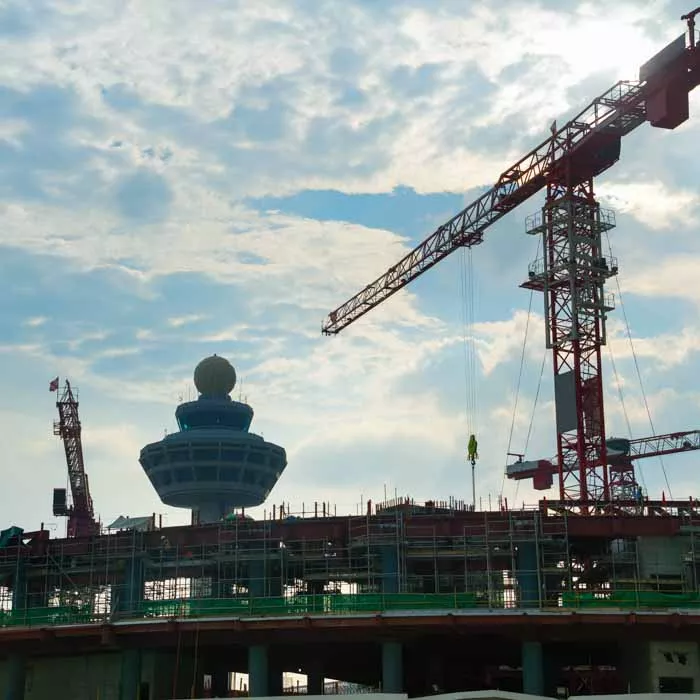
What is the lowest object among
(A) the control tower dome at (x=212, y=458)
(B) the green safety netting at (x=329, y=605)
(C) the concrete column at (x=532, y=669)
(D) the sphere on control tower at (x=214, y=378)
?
(C) the concrete column at (x=532, y=669)

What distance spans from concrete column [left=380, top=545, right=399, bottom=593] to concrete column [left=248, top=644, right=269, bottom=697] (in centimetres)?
1222

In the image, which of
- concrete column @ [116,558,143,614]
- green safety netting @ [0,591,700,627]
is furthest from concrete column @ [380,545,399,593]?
concrete column @ [116,558,143,614]

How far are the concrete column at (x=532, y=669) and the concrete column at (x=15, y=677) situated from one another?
120ft

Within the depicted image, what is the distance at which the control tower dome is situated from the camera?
172250 millimetres

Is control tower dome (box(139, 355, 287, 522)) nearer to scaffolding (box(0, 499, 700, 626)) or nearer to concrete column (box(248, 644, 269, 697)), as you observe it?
scaffolding (box(0, 499, 700, 626))

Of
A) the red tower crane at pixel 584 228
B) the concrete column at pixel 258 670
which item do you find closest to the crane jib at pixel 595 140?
the red tower crane at pixel 584 228

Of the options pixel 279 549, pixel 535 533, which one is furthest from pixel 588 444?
pixel 279 549

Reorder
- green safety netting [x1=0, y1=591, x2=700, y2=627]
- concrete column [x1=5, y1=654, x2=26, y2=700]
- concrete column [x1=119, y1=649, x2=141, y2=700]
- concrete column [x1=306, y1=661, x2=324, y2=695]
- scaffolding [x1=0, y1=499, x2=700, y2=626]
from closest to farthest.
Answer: green safety netting [x1=0, y1=591, x2=700, y2=627], concrete column [x1=119, y1=649, x2=141, y2=700], concrete column [x1=5, y1=654, x2=26, y2=700], scaffolding [x1=0, y1=499, x2=700, y2=626], concrete column [x1=306, y1=661, x2=324, y2=695]

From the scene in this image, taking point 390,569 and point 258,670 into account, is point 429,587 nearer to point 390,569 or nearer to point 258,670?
point 390,569

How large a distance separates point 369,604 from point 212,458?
9261 cm

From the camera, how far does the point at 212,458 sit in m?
172

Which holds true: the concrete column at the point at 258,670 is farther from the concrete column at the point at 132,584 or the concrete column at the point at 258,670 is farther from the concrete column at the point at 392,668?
the concrete column at the point at 132,584

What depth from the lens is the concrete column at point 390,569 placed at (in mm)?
92500

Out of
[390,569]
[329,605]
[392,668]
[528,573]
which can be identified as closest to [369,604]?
[329,605]
